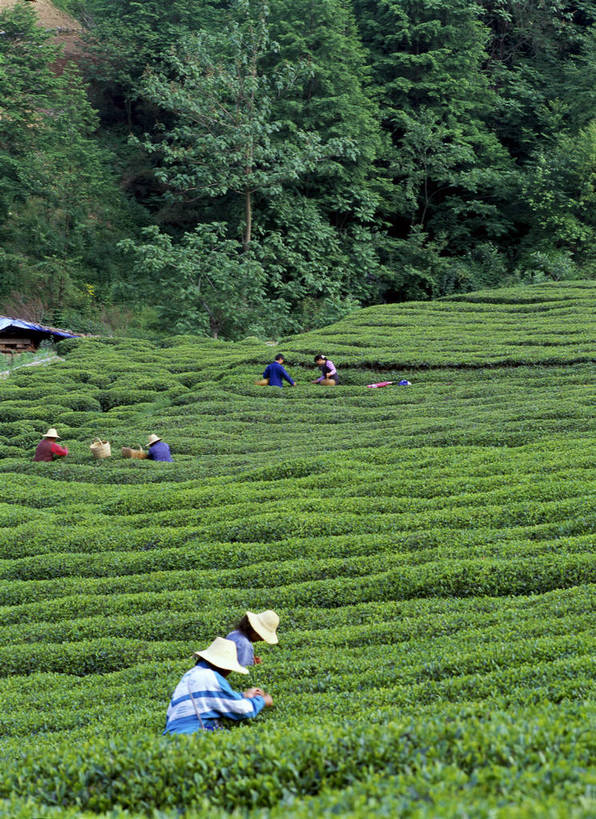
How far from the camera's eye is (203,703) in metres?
7.46

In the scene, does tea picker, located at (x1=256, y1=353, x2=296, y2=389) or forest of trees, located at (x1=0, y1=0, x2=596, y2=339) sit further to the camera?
forest of trees, located at (x1=0, y1=0, x2=596, y2=339)

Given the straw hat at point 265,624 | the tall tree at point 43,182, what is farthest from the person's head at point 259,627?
the tall tree at point 43,182

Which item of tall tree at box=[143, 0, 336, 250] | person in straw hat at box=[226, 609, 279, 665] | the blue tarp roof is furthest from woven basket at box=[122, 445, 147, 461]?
tall tree at box=[143, 0, 336, 250]

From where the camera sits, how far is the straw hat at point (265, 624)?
29.4 feet

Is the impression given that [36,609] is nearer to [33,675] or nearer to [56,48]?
[33,675]

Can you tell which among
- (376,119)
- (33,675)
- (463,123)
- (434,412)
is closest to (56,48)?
(376,119)

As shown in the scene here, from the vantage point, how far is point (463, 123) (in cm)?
6112

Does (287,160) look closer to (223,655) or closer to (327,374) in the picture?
(327,374)

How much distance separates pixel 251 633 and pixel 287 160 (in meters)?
46.1

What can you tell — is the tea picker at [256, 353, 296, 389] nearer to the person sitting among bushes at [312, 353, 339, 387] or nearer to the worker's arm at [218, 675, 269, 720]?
the person sitting among bushes at [312, 353, 339, 387]

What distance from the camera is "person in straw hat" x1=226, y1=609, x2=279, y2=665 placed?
28.8ft

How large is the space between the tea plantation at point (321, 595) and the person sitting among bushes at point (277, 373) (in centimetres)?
95

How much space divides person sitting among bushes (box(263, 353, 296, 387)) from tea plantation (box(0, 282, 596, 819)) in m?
0.95

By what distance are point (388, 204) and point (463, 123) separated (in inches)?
366
